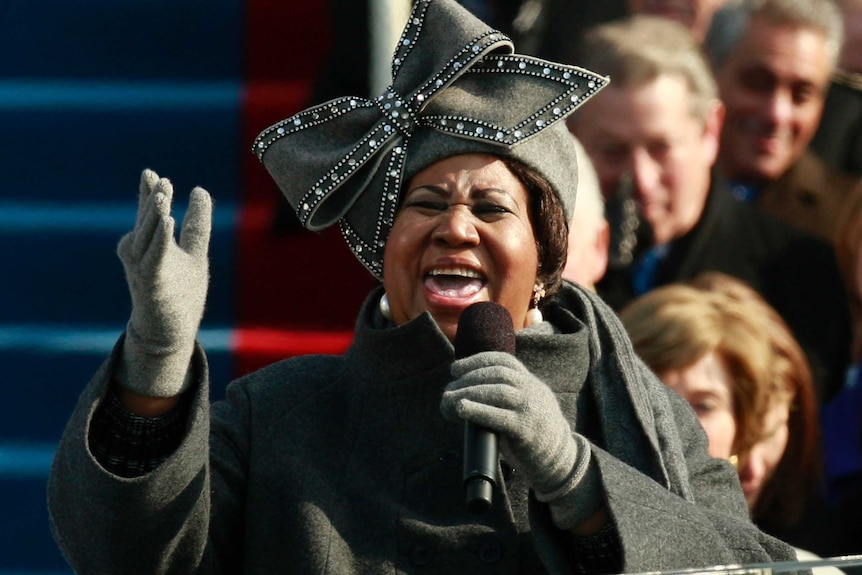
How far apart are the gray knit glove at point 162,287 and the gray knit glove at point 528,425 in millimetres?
375

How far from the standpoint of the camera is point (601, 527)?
96.2 inches

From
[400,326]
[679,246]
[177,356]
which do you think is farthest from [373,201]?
[679,246]

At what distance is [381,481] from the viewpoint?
8.56 feet

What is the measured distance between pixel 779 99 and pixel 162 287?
2851 millimetres

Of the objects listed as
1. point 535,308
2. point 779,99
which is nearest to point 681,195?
point 779,99

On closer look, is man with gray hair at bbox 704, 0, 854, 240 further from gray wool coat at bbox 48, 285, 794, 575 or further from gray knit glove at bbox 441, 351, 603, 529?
gray knit glove at bbox 441, 351, 603, 529

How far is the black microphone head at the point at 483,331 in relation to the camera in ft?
7.84

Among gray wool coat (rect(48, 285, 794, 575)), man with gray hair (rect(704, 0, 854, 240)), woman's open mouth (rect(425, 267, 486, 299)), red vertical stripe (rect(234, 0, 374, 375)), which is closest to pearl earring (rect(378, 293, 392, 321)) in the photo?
gray wool coat (rect(48, 285, 794, 575))

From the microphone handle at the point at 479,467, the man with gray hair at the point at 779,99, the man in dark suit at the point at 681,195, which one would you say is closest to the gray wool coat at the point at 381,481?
the microphone handle at the point at 479,467

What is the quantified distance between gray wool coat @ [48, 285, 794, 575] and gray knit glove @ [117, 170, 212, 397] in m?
0.06

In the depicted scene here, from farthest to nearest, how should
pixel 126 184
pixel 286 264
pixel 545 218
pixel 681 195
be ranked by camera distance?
pixel 126 184
pixel 286 264
pixel 681 195
pixel 545 218

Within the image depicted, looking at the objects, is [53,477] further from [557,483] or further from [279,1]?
[279,1]

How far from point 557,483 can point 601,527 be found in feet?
0.42

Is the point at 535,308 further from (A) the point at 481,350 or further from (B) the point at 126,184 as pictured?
(B) the point at 126,184
